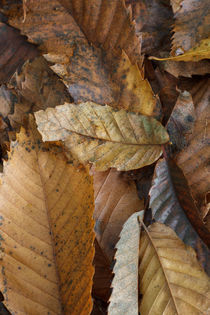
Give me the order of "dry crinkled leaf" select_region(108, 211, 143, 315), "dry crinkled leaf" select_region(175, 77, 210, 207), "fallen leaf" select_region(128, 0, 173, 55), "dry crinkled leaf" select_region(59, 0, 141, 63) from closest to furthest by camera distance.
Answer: "dry crinkled leaf" select_region(108, 211, 143, 315) → "dry crinkled leaf" select_region(175, 77, 210, 207) → "dry crinkled leaf" select_region(59, 0, 141, 63) → "fallen leaf" select_region(128, 0, 173, 55)

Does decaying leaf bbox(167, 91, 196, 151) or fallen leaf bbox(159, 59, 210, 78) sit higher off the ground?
fallen leaf bbox(159, 59, 210, 78)

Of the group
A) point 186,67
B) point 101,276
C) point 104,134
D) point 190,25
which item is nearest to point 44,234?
point 101,276

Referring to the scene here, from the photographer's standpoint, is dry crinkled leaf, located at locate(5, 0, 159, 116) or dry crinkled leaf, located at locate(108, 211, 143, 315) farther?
dry crinkled leaf, located at locate(5, 0, 159, 116)

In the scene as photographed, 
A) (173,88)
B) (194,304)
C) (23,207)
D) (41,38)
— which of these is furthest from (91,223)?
(41,38)

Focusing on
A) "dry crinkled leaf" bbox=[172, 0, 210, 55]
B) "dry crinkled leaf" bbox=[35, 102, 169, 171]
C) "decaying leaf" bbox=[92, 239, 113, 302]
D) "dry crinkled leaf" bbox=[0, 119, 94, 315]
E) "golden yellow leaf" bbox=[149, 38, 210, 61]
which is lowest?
"decaying leaf" bbox=[92, 239, 113, 302]

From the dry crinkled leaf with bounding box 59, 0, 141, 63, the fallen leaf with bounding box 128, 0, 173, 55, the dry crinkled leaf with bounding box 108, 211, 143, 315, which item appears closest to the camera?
the dry crinkled leaf with bounding box 108, 211, 143, 315

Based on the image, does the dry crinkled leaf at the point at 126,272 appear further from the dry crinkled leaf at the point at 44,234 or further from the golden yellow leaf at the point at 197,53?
the golden yellow leaf at the point at 197,53

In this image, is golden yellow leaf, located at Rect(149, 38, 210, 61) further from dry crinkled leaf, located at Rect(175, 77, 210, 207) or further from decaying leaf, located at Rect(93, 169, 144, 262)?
decaying leaf, located at Rect(93, 169, 144, 262)

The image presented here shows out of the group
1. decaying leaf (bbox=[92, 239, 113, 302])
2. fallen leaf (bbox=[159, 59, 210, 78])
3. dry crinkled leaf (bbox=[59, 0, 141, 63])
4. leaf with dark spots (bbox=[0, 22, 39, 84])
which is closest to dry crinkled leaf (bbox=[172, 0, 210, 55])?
fallen leaf (bbox=[159, 59, 210, 78])
